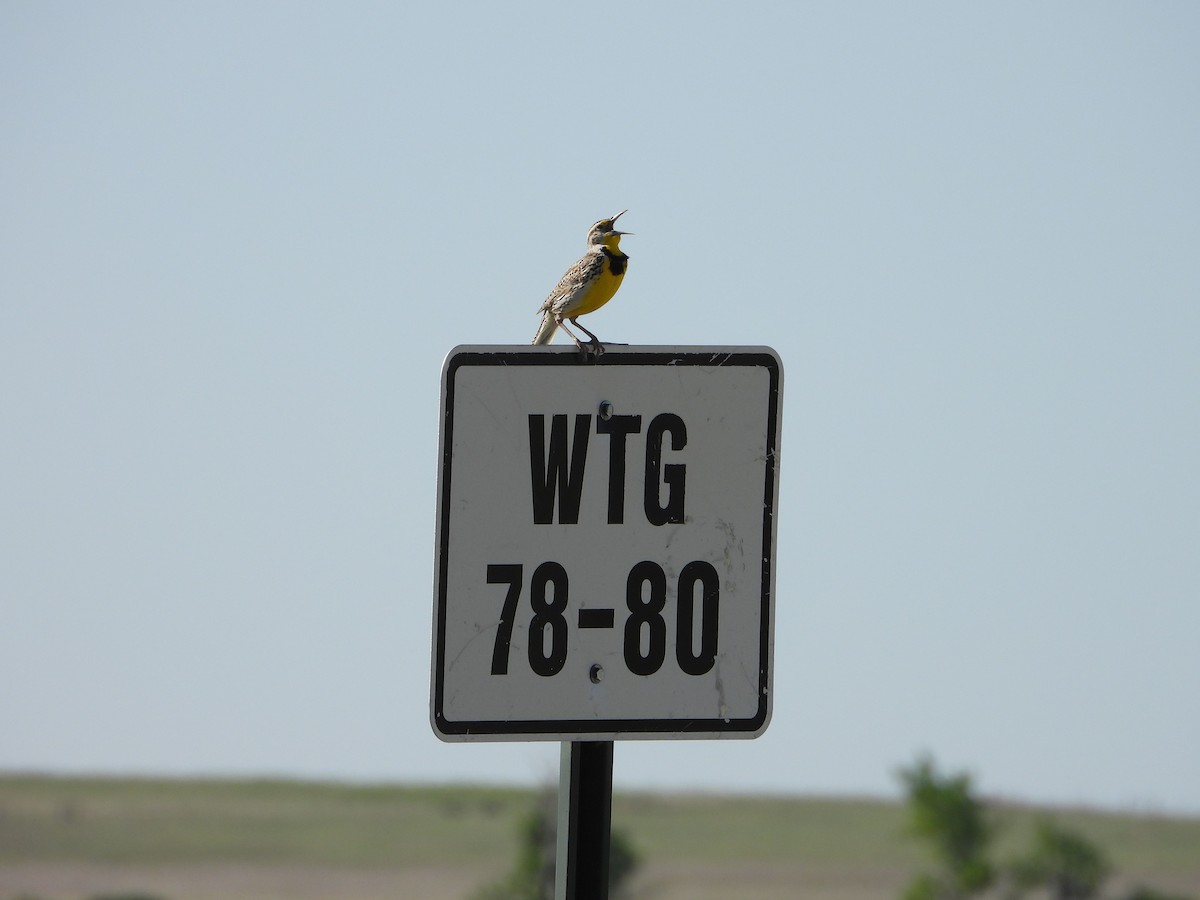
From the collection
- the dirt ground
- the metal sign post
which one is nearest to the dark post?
the metal sign post

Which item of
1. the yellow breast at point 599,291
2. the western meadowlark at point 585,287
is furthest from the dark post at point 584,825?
the yellow breast at point 599,291

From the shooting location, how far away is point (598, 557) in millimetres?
5328

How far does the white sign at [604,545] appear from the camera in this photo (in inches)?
206

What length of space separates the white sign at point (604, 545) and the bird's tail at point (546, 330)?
3.31m

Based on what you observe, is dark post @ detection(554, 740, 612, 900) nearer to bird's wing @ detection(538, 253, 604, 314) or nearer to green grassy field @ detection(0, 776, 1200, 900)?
bird's wing @ detection(538, 253, 604, 314)

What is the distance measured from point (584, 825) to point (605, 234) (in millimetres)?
5293

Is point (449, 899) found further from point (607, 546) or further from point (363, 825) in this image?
point (607, 546)

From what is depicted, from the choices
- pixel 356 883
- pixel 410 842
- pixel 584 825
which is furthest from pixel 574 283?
pixel 410 842

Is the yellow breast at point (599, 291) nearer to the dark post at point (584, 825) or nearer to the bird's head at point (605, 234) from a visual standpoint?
the bird's head at point (605, 234)

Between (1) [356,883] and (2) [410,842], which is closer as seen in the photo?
(1) [356,883]

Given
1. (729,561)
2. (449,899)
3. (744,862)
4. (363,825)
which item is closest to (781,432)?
(729,561)

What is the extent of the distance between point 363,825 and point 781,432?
103 m

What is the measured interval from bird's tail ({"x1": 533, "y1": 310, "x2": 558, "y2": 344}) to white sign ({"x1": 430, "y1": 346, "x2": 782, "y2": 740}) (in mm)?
3313

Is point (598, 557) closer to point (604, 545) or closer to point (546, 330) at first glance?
point (604, 545)
